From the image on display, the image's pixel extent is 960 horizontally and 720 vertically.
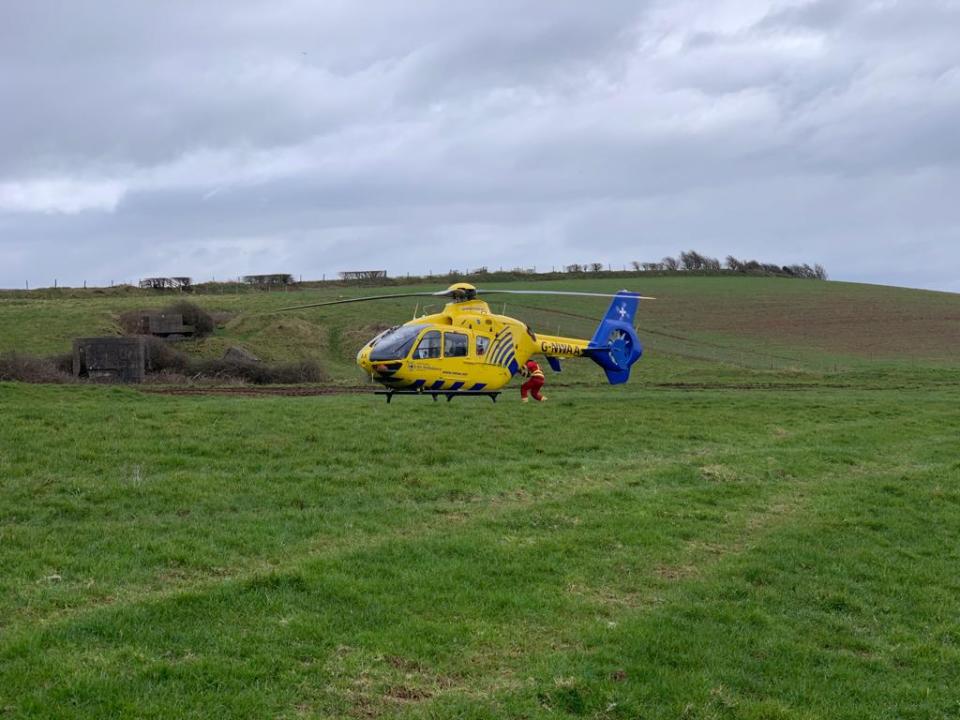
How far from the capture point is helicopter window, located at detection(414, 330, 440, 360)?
2086 cm

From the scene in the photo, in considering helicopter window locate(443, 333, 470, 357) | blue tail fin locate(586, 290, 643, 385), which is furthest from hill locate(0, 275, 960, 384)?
helicopter window locate(443, 333, 470, 357)

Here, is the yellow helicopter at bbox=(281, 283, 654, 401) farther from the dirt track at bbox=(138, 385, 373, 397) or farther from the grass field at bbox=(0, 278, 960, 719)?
the dirt track at bbox=(138, 385, 373, 397)

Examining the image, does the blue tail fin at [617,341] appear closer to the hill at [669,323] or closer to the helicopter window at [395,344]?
the helicopter window at [395,344]

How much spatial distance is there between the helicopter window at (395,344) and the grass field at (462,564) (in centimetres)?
131

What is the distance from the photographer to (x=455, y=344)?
21516 millimetres

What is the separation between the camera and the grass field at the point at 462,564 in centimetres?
638

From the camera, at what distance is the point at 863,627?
852 cm

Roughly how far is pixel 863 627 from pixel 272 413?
12063 mm

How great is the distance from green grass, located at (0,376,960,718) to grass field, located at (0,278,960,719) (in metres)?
0.03

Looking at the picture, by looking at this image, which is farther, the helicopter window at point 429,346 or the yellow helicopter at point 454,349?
the helicopter window at point 429,346

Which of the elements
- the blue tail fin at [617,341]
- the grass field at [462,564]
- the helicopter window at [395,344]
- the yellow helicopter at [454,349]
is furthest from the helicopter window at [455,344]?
the blue tail fin at [617,341]

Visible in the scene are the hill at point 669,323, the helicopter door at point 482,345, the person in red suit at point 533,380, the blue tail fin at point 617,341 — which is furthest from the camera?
the hill at point 669,323

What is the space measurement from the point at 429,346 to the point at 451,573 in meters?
12.3

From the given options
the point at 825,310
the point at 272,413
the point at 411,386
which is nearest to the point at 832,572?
the point at 272,413
